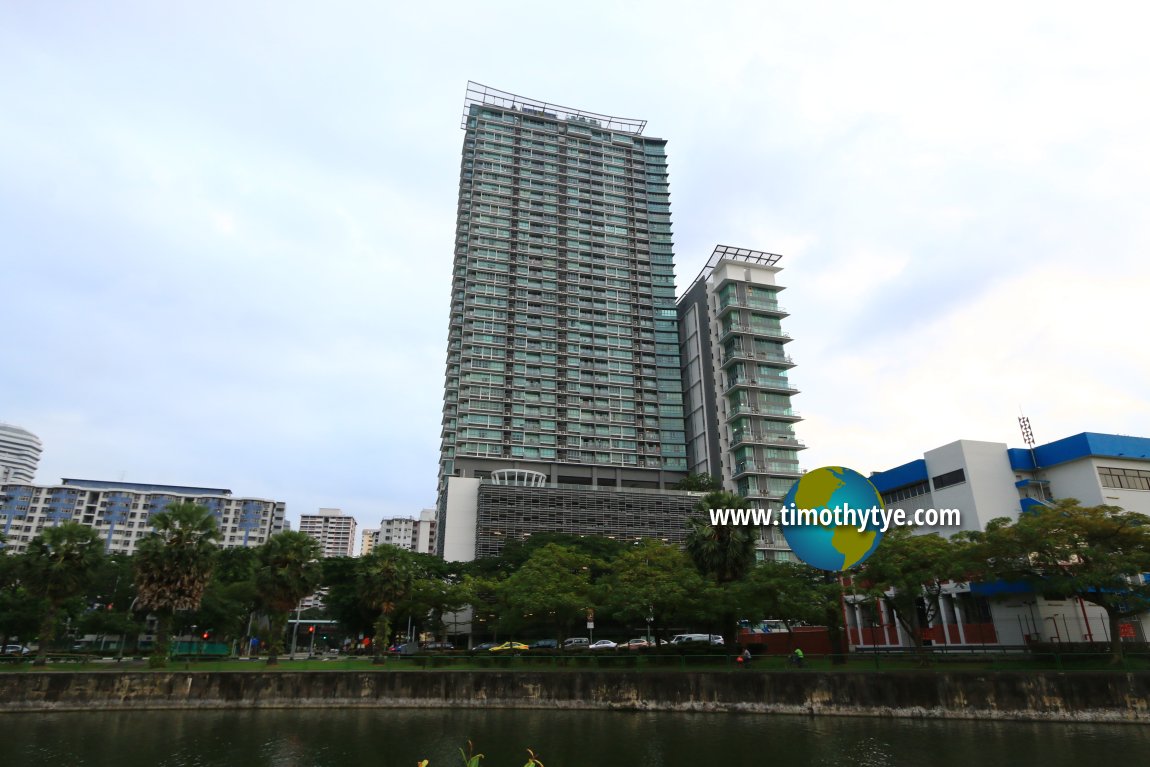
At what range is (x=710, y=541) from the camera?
54.8 meters

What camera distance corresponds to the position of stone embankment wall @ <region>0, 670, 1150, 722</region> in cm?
3525

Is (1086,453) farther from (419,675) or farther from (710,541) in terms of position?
(419,675)

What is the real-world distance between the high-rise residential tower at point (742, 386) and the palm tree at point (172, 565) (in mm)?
92662

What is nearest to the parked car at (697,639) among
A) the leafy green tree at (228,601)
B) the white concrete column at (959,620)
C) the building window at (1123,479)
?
the white concrete column at (959,620)

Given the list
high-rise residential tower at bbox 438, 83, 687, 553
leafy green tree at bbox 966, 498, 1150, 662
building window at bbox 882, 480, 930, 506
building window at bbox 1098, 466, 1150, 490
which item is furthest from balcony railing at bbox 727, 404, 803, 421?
leafy green tree at bbox 966, 498, 1150, 662

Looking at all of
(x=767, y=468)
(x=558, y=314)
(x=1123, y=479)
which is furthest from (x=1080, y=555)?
(x=558, y=314)

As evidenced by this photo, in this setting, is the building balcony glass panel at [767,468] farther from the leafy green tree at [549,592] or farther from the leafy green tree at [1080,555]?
the leafy green tree at [1080,555]

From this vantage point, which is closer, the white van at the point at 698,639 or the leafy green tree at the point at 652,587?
the leafy green tree at the point at 652,587

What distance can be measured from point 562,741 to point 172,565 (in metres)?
38.6

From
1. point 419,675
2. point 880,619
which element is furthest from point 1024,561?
point 419,675

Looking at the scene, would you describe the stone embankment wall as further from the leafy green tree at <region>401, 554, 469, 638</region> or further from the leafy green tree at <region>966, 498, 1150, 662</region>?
the leafy green tree at <region>401, 554, 469, 638</region>

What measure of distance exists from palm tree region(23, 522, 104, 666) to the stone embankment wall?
10.9 metres

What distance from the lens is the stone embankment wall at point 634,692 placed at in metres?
35.2

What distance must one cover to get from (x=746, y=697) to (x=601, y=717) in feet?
30.1
